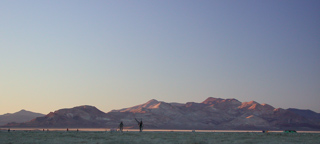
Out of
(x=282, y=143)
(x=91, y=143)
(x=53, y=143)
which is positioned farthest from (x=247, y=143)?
(x=53, y=143)

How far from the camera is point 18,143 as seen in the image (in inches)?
1809

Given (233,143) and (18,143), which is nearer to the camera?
(18,143)

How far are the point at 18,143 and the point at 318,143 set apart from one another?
40195 millimetres

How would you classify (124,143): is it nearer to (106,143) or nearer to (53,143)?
(106,143)

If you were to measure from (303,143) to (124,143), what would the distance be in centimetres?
2516

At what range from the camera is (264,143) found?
163 feet

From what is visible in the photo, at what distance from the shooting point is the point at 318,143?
48969 millimetres

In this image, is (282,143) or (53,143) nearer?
(53,143)

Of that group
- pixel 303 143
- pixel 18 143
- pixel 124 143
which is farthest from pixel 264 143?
pixel 18 143

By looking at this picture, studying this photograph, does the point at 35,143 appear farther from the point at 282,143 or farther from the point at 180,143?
the point at 282,143

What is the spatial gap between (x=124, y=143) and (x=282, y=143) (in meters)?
22.2

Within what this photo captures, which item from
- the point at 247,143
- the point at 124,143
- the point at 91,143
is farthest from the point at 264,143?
the point at 91,143

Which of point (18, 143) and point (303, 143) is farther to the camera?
point (303, 143)

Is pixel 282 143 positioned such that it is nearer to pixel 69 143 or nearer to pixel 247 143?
pixel 247 143
